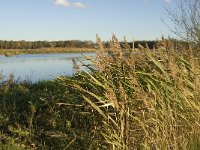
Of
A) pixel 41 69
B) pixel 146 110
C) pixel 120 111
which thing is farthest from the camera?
pixel 41 69

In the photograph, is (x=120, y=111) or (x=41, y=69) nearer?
(x=120, y=111)

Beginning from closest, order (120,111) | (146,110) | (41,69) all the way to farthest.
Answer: (120,111) < (146,110) < (41,69)

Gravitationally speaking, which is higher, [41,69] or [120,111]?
[120,111]

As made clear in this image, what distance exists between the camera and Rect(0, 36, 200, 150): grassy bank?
4227 mm

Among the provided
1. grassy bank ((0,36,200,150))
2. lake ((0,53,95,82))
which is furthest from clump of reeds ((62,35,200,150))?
lake ((0,53,95,82))

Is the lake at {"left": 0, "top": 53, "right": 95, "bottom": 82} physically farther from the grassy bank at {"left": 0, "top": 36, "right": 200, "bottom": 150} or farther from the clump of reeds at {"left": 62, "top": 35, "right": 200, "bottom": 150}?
the clump of reeds at {"left": 62, "top": 35, "right": 200, "bottom": 150}

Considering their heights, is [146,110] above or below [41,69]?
above

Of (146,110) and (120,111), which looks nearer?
(120,111)

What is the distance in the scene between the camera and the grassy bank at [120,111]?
4227 mm

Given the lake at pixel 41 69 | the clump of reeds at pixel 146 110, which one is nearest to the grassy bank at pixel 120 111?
the clump of reeds at pixel 146 110

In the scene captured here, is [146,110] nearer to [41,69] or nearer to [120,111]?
[120,111]

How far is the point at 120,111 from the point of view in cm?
429

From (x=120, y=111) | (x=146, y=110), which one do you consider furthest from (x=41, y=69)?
(x=120, y=111)

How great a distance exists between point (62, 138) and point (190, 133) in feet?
5.61
